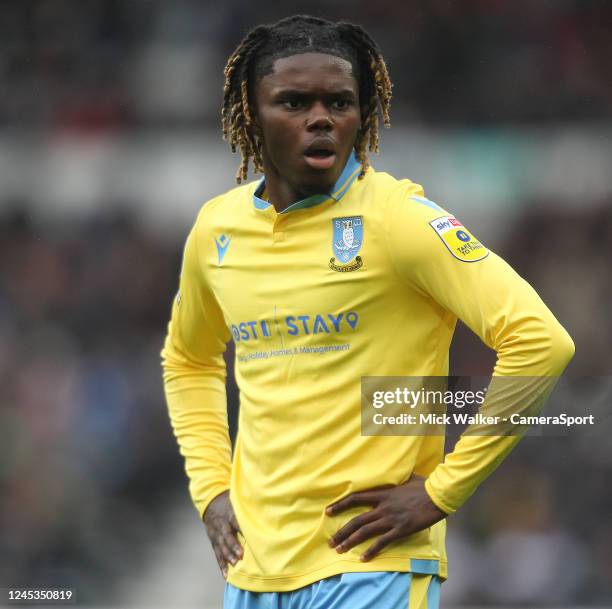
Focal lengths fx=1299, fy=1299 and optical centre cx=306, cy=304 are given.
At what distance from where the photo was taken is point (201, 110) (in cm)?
1091

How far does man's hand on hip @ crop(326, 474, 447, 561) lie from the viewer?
3264 mm

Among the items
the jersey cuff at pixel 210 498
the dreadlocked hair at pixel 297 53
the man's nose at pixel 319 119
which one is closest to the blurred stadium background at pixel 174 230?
the jersey cuff at pixel 210 498

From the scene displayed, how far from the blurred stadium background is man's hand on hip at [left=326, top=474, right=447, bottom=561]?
483cm

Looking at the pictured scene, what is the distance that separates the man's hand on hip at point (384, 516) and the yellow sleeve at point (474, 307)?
0.12 ft

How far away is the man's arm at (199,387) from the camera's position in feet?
12.6

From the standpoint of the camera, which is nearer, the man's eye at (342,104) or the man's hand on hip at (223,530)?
the man's eye at (342,104)

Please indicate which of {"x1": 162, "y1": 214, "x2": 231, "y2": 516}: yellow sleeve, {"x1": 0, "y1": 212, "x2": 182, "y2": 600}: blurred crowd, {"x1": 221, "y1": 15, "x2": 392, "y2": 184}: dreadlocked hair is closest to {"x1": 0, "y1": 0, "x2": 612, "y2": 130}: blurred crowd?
{"x1": 0, "y1": 212, "x2": 182, "y2": 600}: blurred crowd

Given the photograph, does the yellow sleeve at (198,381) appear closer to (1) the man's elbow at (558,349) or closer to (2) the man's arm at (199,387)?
(2) the man's arm at (199,387)

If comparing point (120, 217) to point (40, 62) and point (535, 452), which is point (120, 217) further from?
point (535, 452)

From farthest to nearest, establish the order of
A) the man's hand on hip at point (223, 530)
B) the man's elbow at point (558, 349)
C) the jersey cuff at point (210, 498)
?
the jersey cuff at point (210, 498) → the man's hand on hip at point (223, 530) → the man's elbow at point (558, 349)

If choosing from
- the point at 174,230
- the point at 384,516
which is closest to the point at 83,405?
the point at 174,230

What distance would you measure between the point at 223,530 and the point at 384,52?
779 cm

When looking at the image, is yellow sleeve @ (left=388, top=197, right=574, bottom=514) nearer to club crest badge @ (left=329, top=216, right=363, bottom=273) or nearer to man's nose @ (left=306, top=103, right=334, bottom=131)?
club crest badge @ (left=329, top=216, right=363, bottom=273)

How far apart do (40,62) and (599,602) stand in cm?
676
